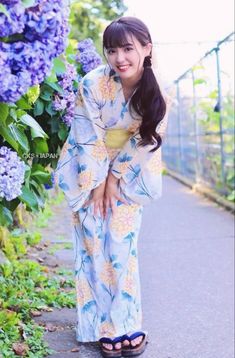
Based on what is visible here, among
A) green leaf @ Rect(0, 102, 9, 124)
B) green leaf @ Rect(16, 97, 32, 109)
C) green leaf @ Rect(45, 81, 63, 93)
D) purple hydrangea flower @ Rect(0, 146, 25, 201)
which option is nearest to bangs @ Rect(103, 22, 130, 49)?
green leaf @ Rect(45, 81, 63, 93)

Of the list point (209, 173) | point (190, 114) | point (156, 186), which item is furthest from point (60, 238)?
point (190, 114)

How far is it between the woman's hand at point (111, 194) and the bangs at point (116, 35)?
641mm

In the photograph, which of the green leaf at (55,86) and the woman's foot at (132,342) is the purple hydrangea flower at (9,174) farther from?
the woman's foot at (132,342)

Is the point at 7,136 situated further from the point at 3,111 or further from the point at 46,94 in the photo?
the point at 46,94

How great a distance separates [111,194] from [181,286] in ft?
5.43

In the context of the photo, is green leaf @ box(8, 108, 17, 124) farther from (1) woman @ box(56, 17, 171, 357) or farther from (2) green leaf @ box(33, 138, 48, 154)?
(1) woman @ box(56, 17, 171, 357)

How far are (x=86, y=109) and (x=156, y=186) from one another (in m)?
0.51

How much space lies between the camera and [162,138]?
9.46ft

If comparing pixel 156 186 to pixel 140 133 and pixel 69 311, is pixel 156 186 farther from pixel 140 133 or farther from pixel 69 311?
pixel 69 311

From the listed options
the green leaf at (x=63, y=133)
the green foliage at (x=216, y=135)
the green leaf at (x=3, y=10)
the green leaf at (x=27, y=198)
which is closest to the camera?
the green leaf at (x=3, y=10)

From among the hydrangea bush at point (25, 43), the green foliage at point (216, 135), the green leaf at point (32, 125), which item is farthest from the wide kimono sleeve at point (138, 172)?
Result: the green foliage at point (216, 135)

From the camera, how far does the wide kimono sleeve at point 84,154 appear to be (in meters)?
2.82

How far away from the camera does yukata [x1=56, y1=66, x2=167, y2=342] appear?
284 cm

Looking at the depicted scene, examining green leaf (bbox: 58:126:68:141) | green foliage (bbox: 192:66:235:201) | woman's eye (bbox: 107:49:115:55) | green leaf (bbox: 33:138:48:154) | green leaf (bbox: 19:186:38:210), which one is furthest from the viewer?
green foliage (bbox: 192:66:235:201)
